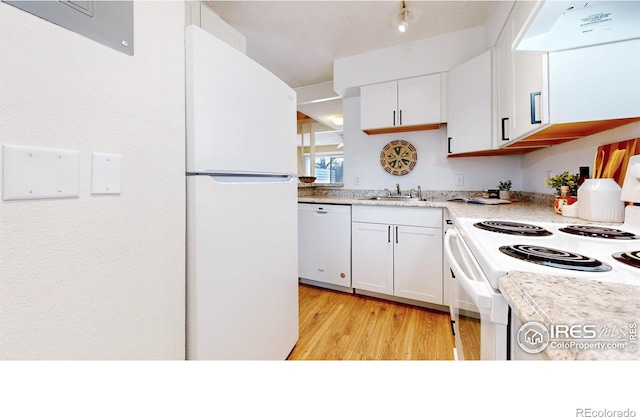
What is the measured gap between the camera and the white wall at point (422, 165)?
2.44 m

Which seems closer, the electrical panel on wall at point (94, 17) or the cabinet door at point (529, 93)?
the electrical panel on wall at point (94, 17)

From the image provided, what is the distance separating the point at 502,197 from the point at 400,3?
1.76 meters

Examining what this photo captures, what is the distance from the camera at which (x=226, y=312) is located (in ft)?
3.45

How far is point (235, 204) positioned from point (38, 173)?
1.95 ft

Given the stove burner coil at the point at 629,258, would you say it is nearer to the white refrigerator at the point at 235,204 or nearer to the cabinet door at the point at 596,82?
the cabinet door at the point at 596,82

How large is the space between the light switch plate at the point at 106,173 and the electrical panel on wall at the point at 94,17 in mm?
299

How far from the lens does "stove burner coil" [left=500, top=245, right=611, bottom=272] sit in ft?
1.77

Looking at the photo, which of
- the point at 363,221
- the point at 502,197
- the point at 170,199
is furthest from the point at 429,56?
the point at 170,199

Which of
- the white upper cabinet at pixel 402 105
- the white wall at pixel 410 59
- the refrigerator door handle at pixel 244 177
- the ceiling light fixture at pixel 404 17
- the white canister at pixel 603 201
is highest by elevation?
the white wall at pixel 410 59

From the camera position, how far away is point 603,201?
1.10 meters

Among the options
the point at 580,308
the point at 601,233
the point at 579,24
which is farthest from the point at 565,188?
the point at 580,308

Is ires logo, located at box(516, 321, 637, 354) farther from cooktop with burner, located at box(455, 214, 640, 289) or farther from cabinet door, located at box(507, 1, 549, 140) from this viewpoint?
cabinet door, located at box(507, 1, 549, 140)

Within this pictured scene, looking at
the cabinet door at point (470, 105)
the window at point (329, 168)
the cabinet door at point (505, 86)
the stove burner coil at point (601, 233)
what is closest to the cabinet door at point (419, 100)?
the cabinet door at point (470, 105)
